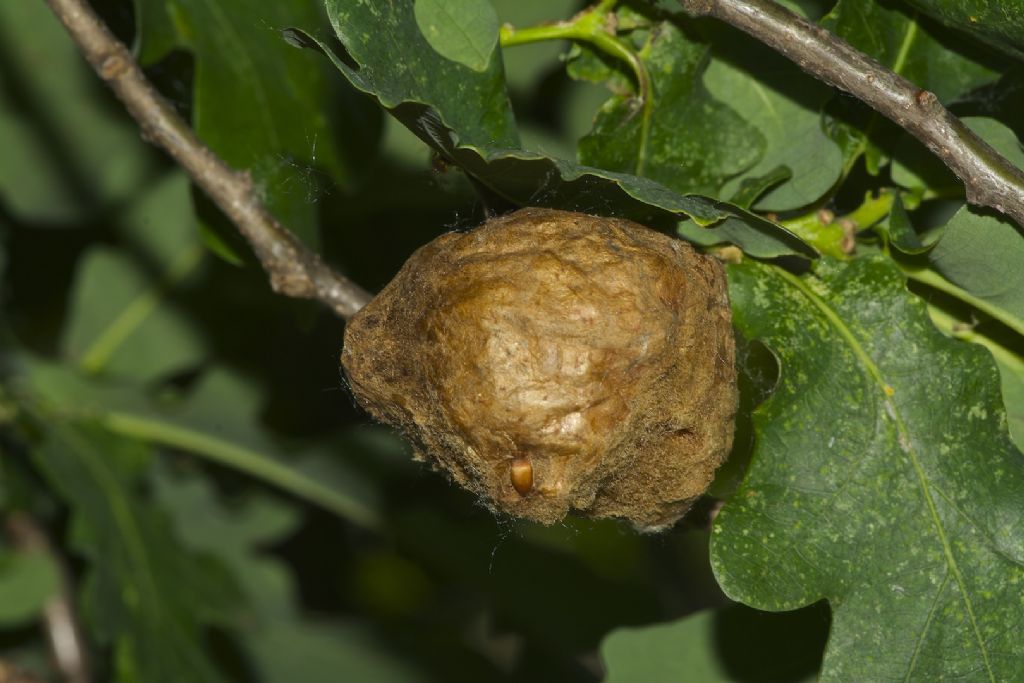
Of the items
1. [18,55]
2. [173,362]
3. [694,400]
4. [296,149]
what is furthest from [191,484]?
[694,400]

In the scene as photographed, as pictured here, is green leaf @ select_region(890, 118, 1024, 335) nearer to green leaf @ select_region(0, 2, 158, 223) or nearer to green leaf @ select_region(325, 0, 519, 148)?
green leaf @ select_region(325, 0, 519, 148)

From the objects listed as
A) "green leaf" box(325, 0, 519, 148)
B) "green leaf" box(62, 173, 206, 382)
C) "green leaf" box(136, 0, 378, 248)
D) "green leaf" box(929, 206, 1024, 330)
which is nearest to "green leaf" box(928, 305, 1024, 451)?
"green leaf" box(929, 206, 1024, 330)

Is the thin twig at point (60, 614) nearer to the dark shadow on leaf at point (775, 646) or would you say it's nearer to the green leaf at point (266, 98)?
the green leaf at point (266, 98)

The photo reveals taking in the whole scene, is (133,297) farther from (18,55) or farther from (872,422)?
(872,422)

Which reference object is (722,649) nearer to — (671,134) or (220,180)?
(671,134)

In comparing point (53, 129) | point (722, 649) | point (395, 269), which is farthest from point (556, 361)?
point (53, 129)
